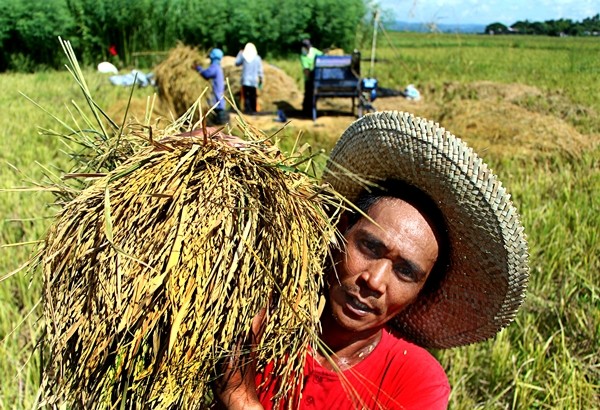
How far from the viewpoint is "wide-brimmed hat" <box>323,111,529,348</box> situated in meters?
1.33

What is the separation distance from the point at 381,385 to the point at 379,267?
0.30m

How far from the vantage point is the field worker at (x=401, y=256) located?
135 cm

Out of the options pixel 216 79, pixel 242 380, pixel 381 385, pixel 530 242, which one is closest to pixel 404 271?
pixel 381 385

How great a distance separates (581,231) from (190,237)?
10.9 feet

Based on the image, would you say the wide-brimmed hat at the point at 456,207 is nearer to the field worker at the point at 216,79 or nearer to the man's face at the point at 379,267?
the man's face at the point at 379,267

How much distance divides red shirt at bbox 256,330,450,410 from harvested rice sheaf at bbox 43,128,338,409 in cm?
28

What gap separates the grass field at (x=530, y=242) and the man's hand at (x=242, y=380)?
37 centimetres

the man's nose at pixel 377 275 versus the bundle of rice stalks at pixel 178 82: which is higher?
the man's nose at pixel 377 275

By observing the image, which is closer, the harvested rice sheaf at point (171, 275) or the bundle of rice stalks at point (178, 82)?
the harvested rice sheaf at point (171, 275)

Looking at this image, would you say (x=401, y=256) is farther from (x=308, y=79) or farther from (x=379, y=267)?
(x=308, y=79)

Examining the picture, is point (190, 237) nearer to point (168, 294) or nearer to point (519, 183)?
point (168, 294)

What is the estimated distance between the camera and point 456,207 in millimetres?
1391

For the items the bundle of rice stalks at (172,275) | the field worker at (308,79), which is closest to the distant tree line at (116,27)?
the field worker at (308,79)

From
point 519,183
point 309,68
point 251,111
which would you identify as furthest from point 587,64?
point 519,183
